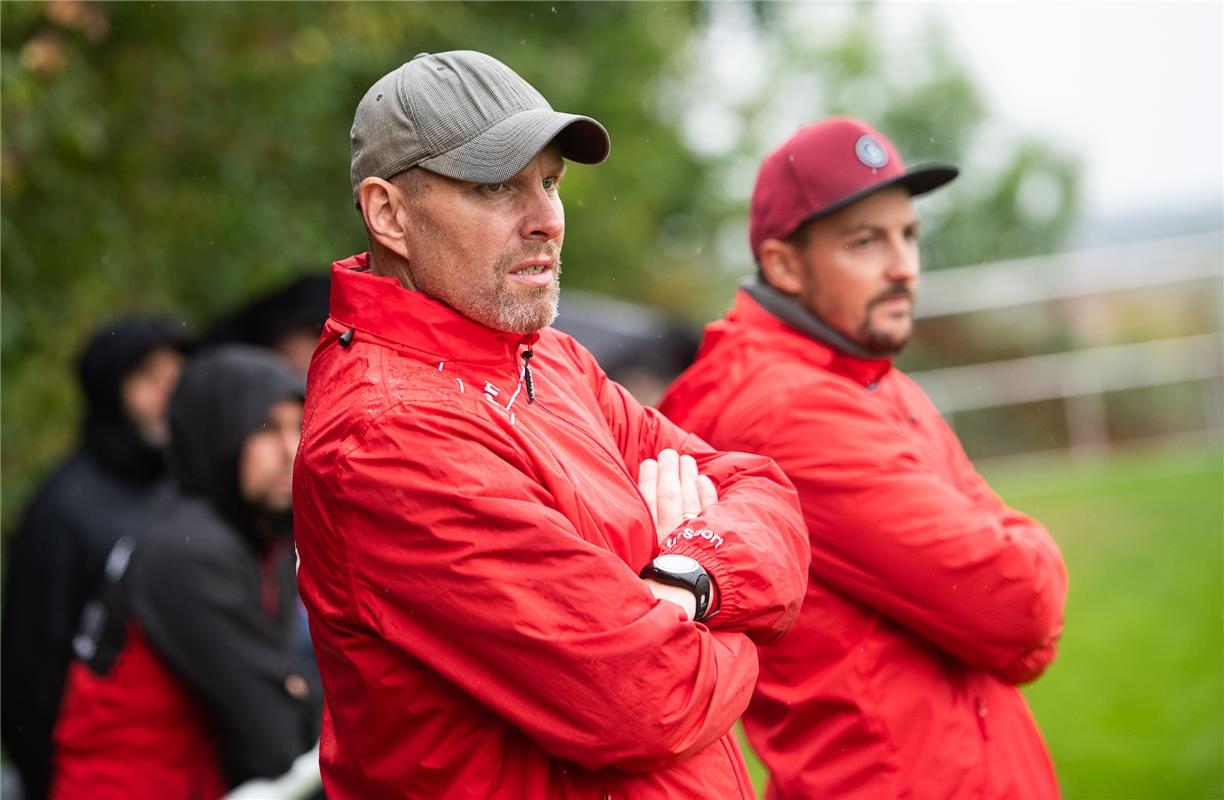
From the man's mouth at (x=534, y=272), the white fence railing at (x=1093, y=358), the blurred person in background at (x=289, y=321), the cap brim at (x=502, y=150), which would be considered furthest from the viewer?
the white fence railing at (x=1093, y=358)

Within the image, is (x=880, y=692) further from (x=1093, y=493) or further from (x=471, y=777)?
(x=1093, y=493)

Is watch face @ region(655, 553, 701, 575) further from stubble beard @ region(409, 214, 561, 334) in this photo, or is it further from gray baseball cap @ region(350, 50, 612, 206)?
gray baseball cap @ region(350, 50, 612, 206)

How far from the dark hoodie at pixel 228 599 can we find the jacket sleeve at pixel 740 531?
6.01 feet

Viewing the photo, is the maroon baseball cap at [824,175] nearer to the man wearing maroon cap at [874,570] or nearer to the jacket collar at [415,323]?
the man wearing maroon cap at [874,570]

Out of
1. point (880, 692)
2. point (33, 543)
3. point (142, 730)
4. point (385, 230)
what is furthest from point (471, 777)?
point (33, 543)

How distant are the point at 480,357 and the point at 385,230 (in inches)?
12.0

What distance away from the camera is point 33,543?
21.5ft

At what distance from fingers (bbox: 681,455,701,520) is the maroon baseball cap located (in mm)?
1054

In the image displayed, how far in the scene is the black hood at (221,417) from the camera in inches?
206

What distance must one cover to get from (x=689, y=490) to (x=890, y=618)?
2.78 feet

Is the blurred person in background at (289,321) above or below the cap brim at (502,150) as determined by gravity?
below

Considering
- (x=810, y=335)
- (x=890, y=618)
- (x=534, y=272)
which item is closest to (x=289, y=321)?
(x=810, y=335)

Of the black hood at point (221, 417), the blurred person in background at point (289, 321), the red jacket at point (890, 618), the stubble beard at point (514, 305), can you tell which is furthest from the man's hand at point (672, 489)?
the blurred person in background at point (289, 321)

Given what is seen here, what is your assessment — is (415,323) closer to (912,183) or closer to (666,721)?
(666,721)
